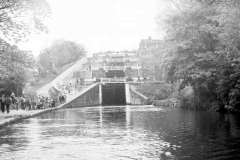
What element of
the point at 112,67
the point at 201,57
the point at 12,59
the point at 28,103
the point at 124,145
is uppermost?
the point at 112,67

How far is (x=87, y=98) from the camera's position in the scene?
5291 centimetres

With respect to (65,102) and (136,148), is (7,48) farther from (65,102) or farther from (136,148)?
(65,102)

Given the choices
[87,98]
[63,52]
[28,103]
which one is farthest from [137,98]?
[63,52]

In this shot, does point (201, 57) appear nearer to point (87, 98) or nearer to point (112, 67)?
point (87, 98)

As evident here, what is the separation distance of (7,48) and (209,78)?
1584 cm

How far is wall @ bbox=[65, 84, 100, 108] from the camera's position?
48559mm

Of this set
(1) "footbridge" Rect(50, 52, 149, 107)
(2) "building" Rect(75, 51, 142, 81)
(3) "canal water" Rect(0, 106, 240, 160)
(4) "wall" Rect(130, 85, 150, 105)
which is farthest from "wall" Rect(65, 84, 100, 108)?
(3) "canal water" Rect(0, 106, 240, 160)

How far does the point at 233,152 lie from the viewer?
10.5 m

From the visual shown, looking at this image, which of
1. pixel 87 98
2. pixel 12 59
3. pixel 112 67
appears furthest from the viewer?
pixel 112 67

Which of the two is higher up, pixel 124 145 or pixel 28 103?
pixel 28 103

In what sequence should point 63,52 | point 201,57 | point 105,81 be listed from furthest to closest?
1. point 63,52
2. point 105,81
3. point 201,57

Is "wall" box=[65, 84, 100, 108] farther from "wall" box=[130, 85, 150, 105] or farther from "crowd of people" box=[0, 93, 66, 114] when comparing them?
"wall" box=[130, 85, 150, 105]

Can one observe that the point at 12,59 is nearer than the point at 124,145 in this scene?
No

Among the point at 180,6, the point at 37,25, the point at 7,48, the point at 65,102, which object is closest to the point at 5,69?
the point at 7,48
